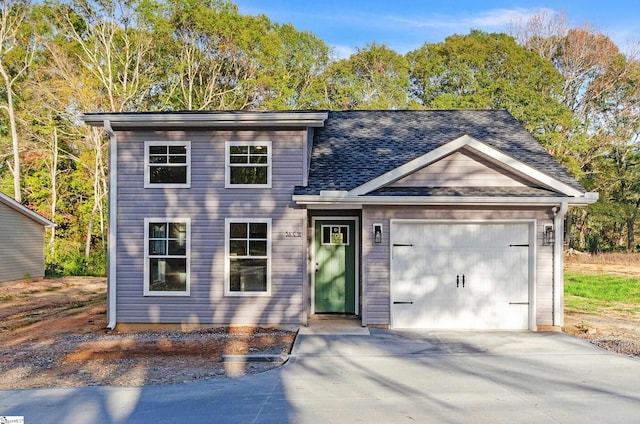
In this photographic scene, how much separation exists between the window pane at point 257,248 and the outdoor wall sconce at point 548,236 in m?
5.81

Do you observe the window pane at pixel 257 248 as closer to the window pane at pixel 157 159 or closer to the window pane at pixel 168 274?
the window pane at pixel 168 274

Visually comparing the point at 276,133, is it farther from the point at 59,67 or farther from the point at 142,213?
the point at 59,67

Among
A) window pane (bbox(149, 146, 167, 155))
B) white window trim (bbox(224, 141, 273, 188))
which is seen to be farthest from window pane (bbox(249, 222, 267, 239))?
window pane (bbox(149, 146, 167, 155))

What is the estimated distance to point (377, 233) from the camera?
11234 mm

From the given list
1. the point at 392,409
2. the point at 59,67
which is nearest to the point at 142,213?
the point at 392,409

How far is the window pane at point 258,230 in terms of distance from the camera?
38.0ft

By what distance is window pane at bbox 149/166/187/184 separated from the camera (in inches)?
463

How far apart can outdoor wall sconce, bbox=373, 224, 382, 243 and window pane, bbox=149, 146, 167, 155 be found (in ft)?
15.8

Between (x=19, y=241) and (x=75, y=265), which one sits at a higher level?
(x=19, y=241)

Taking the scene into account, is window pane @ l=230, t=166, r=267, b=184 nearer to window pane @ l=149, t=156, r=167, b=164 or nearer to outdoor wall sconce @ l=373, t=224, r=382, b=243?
window pane @ l=149, t=156, r=167, b=164

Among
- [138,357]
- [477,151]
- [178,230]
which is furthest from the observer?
[178,230]

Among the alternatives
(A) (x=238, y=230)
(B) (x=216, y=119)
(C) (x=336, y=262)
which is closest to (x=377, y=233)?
(C) (x=336, y=262)

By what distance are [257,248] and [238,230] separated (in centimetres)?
56

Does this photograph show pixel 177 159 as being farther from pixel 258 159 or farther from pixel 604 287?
pixel 604 287
